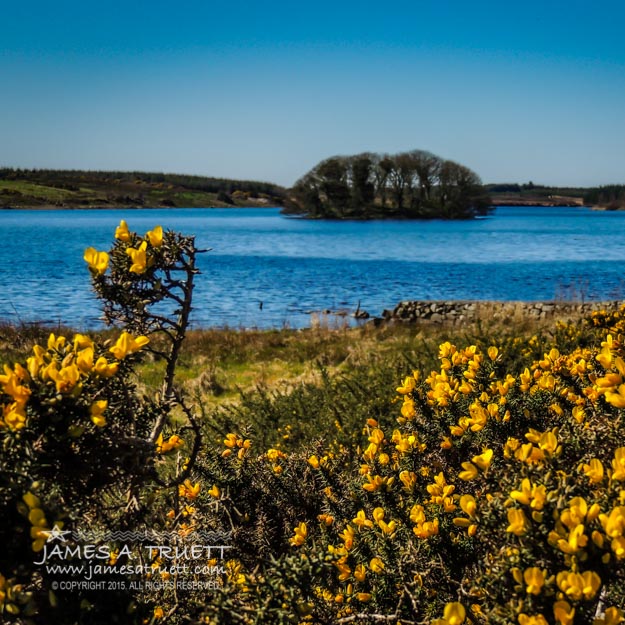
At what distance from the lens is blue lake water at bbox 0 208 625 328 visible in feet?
75.6

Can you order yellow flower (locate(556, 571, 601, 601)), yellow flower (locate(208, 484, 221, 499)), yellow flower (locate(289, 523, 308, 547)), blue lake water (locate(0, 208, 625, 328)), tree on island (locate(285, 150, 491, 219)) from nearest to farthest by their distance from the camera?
1. yellow flower (locate(556, 571, 601, 601))
2. yellow flower (locate(289, 523, 308, 547))
3. yellow flower (locate(208, 484, 221, 499))
4. blue lake water (locate(0, 208, 625, 328))
5. tree on island (locate(285, 150, 491, 219))

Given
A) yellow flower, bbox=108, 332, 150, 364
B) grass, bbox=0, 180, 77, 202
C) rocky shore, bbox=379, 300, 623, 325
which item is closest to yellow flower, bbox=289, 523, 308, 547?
yellow flower, bbox=108, 332, 150, 364

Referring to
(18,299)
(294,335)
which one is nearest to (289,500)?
(294,335)

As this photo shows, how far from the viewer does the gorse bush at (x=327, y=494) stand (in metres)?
1.31

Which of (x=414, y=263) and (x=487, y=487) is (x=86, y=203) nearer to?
(x=414, y=263)

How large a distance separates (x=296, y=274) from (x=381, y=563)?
34165mm

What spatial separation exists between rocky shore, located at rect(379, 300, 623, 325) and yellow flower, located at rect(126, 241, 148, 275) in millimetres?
12647

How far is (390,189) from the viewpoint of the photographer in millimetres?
97750

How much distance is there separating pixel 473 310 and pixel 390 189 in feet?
272

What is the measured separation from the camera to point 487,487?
1.74 meters

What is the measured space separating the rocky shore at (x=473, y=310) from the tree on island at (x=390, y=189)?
73.9 metres

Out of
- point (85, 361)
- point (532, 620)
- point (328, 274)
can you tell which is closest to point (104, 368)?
point (85, 361)

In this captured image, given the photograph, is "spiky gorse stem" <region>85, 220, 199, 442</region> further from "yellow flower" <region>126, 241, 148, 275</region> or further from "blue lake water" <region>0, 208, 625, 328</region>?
"blue lake water" <region>0, 208, 625, 328</region>

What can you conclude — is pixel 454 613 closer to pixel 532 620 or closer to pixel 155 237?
pixel 532 620
